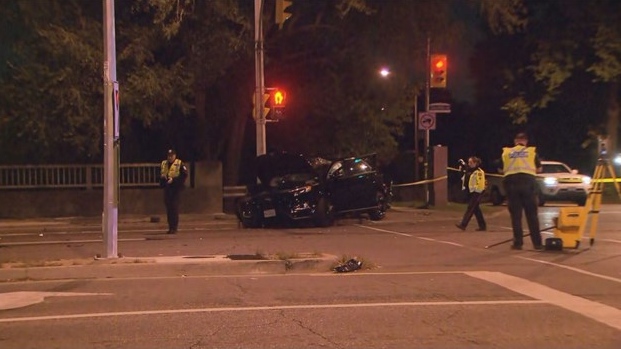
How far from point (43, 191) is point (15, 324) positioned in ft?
48.2

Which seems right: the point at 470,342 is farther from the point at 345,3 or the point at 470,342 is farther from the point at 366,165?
the point at 345,3

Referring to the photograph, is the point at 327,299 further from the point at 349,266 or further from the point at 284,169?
the point at 284,169

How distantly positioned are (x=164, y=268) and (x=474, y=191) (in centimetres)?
768

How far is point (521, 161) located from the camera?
1213 cm

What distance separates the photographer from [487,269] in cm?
1040

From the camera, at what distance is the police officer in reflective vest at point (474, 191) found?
1543 centimetres

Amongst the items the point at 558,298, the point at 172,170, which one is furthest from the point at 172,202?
the point at 558,298

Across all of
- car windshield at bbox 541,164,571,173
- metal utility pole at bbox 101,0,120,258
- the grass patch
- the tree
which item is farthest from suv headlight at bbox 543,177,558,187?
metal utility pole at bbox 101,0,120,258

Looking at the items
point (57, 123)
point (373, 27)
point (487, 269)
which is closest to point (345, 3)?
point (373, 27)

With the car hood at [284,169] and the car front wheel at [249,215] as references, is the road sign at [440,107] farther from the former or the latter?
the car front wheel at [249,215]

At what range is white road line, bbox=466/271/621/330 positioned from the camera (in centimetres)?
742

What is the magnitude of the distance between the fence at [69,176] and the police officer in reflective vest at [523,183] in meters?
12.4

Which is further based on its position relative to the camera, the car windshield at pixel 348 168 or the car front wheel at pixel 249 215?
the car windshield at pixel 348 168

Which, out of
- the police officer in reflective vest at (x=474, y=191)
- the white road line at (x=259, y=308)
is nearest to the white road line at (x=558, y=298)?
the white road line at (x=259, y=308)
